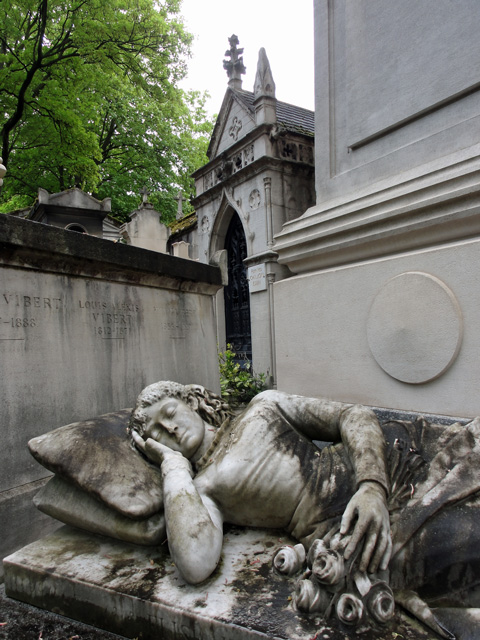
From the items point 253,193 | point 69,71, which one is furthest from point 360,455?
point 69,71

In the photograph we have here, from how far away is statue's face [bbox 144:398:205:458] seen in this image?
2.12 metres

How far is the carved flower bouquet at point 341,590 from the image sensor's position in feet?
4.51

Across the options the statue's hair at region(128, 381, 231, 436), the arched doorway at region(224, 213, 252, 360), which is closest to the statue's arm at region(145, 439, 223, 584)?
the statue's hair at region(128, 381, 231, 436)

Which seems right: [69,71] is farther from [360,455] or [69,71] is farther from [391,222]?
[360,455]

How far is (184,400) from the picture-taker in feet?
7.50

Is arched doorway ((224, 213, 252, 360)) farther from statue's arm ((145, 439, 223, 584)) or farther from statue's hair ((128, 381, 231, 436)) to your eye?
statue's arm ((145, 439, 223, 584))

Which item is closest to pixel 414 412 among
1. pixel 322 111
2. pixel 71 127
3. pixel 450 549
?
pixel 450 549

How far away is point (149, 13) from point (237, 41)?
3.05 metres

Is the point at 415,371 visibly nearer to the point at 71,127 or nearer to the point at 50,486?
the point at 50,486

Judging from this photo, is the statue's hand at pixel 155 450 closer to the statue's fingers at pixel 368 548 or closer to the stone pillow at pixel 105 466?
the stone pillow at pixel 105 466

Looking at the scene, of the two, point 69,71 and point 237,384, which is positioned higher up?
point 69,71

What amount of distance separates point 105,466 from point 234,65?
464 inches

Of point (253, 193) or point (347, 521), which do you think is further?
point (253, 193)

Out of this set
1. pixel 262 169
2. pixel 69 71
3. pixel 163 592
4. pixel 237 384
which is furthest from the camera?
pixel 69 71
